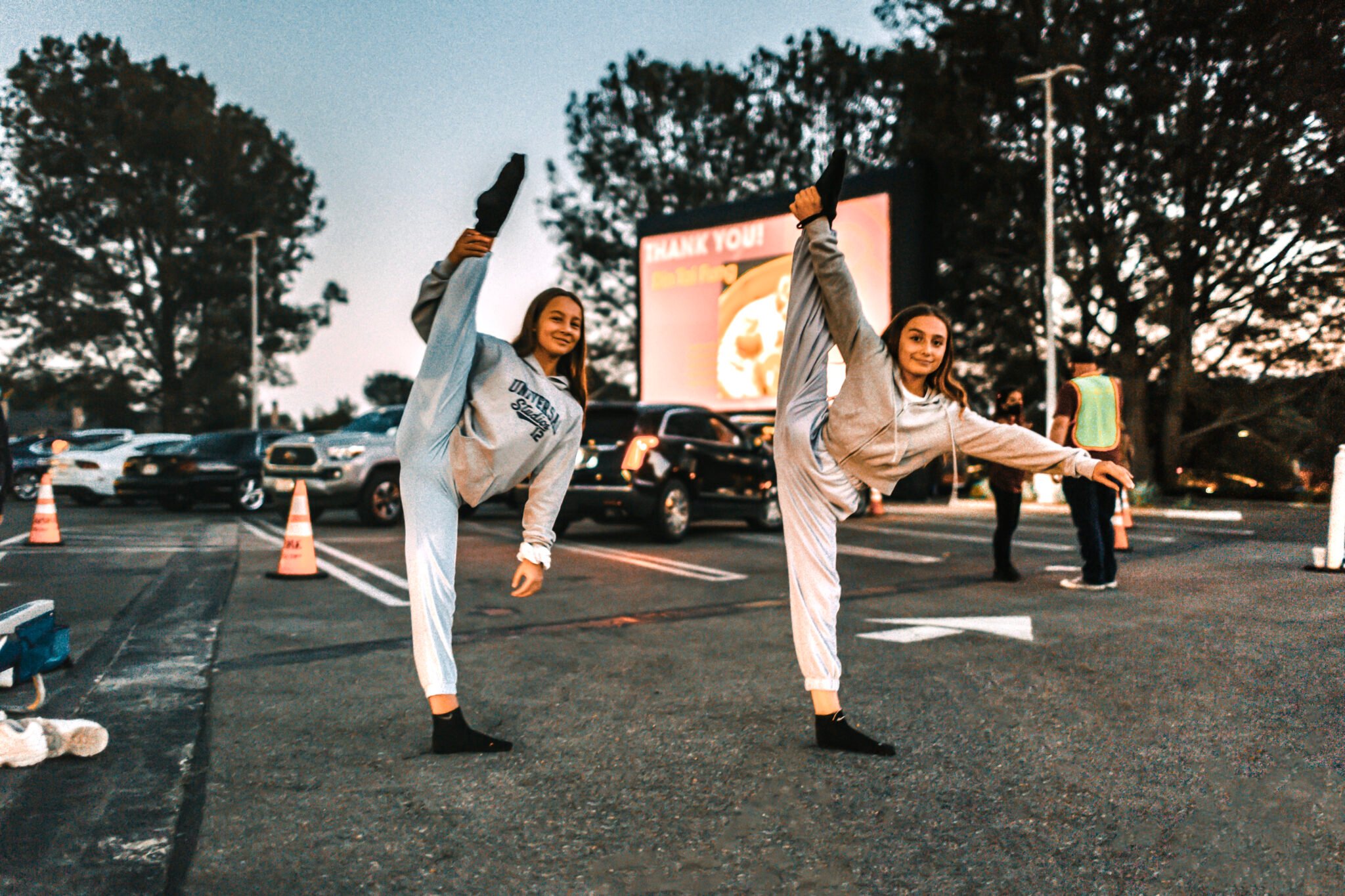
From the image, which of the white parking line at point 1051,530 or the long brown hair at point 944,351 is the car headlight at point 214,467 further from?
the long brown hair at point 944,351

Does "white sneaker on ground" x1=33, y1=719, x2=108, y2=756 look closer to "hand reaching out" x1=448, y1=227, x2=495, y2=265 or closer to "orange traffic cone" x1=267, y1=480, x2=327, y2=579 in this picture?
"hand reaching out" x1=448, y1=227, x2=495, y2=265

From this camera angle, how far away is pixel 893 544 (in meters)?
12.7

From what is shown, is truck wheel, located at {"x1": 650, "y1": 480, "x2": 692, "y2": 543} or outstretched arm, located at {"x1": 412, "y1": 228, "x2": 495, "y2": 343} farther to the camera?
truck wheel, located at {"x1": 650, "y1": 480, "x2": 692, "y2": 543}

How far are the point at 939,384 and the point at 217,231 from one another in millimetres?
45493

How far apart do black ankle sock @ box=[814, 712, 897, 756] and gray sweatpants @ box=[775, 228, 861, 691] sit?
13cm

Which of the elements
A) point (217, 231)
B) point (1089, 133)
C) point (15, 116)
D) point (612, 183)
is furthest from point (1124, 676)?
point (15, 116)

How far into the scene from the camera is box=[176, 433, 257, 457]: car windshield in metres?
18.3

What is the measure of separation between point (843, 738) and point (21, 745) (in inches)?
113

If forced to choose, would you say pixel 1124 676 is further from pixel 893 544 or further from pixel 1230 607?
pixel 893 544

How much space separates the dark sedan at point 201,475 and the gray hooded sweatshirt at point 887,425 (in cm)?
1542

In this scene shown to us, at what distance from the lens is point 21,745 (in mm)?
3666

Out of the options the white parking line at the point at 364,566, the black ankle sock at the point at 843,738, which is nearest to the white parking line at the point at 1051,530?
the white parking line at the point at 364,566

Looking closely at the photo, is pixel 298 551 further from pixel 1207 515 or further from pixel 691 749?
pixel 1207 515

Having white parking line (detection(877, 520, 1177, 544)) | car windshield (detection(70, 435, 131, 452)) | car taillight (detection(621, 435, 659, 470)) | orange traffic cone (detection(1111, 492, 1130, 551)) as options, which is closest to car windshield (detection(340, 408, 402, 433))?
car taillight (detection(621, 435, 659, 470))
